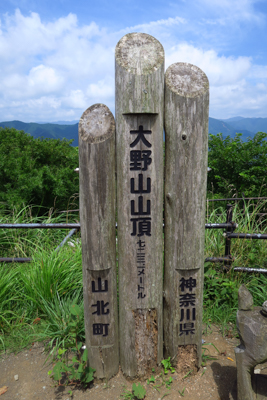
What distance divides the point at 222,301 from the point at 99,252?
175cm

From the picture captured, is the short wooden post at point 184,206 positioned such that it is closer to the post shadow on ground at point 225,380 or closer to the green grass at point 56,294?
the post shadow on ground at point 225,380

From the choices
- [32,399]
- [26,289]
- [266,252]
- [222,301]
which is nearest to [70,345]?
[32,399]

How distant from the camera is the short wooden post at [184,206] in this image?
2.05 meters

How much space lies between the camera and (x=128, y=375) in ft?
7.72

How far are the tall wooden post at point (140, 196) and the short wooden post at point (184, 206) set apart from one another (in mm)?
80

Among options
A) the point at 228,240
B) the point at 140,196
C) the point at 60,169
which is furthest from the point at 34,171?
the point at 140,196

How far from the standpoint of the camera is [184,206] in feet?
7.06

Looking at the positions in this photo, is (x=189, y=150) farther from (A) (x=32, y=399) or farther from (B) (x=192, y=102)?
(A) (x=32, y=399)

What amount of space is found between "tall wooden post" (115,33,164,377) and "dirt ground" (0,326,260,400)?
0.18 meters

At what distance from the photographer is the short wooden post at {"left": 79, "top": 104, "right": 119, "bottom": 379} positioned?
2047mm

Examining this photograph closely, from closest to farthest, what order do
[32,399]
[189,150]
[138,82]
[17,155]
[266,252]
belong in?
1. [138,82]
2. [189,150]
3. [32,399]
4. [266,252]
5. [17,155]

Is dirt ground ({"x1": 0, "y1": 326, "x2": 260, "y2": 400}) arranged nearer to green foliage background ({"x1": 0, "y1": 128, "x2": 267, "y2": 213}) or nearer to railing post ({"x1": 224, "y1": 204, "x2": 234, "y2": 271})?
railing post ({"x1": 224, "y1": 204, "x2": 234, "y2": 271})

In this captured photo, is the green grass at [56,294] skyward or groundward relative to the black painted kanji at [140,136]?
groundward

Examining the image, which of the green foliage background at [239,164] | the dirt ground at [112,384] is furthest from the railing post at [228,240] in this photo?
the green foliage background at [239,164]
